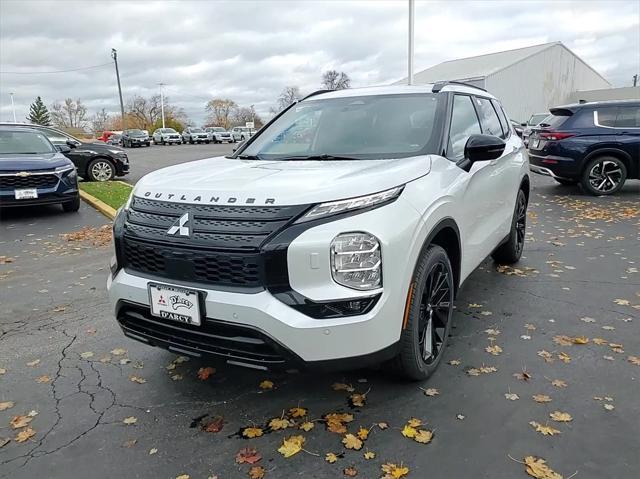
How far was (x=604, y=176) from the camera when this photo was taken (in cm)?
1023

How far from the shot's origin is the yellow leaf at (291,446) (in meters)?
2.57

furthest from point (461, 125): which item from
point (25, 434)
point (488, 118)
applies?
point (25, 434)

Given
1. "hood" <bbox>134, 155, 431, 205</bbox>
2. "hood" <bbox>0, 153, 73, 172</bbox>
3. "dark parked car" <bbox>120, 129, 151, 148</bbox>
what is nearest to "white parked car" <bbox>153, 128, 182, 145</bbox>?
"dark parked car" <bbox>120, 129, 151, 148</bbox>

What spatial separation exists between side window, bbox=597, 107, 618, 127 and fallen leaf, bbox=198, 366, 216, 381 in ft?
31.5

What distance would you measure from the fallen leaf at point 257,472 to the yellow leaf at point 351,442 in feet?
1.44

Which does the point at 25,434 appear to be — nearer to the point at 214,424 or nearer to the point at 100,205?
the point at 214,424

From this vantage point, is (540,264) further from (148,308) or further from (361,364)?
(148,308)

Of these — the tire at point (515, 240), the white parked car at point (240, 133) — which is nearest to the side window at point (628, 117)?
the tire at point (515, 240)

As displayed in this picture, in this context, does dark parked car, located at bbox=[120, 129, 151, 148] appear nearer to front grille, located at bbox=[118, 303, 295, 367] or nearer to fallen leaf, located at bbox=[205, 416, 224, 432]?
front grille, located at bbox=[118, 303, 295, 367]

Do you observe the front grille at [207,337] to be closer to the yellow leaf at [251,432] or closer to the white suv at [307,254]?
the white suv at [307,254]

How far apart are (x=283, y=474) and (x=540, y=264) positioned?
14.0ft

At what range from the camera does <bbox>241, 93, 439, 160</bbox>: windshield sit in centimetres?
357

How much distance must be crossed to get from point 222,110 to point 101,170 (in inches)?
2972

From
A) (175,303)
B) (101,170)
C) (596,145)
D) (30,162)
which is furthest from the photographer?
(101,170)
